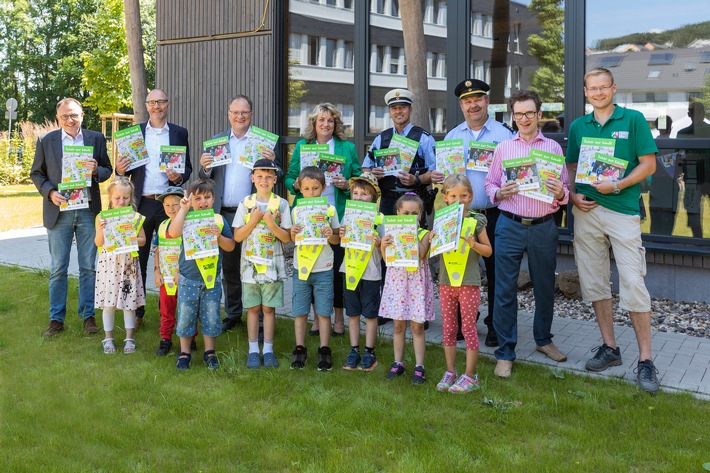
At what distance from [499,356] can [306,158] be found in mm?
2143

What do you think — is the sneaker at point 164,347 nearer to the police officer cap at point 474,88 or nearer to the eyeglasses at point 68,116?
the eyeglasses at point 68,116

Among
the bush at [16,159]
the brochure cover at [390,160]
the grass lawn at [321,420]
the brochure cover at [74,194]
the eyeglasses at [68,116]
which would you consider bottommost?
the grass lawn at [321,420]

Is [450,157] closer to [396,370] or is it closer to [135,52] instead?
[396,370]

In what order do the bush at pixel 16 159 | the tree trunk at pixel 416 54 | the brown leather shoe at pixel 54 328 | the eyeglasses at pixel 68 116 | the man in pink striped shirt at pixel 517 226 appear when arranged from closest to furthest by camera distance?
1. the man in pink striped shirt at pixel 517 226
2. the eyeglasses at pixel 68 116
3. the brown leather shoe at pixel 54 328
4. the tree trunk at pixel 416 54
5. the bush at pixel 16 159

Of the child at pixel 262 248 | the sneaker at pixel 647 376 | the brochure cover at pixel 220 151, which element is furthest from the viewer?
the brochure cover at pixel 220 151

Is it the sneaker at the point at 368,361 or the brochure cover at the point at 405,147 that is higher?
the brochure cover at the point at 405,147

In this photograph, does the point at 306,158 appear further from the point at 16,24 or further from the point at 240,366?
the point at 16,24

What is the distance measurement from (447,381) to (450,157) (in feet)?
5.53

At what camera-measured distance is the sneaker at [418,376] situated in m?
4.65

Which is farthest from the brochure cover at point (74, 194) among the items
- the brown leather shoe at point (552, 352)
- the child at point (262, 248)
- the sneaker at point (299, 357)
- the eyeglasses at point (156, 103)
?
the brown leather shoe at point (552, 352)

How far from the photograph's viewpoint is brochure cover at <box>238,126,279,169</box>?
213 inches

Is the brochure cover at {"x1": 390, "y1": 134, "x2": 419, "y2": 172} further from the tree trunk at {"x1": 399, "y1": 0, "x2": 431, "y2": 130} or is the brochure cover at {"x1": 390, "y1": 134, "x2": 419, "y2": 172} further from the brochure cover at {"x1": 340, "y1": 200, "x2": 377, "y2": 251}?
the tree trunk at {"x1": 399, "y1": 0, "x2": 431, "y2": 130}

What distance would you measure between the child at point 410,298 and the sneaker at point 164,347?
1.86 metres

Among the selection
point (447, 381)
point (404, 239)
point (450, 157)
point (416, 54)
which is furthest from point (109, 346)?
point (416, 54)
